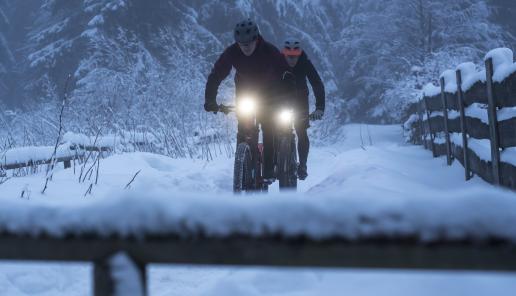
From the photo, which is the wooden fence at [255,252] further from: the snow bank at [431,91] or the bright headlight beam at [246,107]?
the snow bank at [431,91]

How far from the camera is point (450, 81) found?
24.2 feet

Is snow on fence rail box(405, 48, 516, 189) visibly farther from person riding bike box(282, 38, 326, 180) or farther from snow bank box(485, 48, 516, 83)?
person riding bike box(282, 38, 326, 180)

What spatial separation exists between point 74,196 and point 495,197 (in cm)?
466

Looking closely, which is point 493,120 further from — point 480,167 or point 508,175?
point 480,167

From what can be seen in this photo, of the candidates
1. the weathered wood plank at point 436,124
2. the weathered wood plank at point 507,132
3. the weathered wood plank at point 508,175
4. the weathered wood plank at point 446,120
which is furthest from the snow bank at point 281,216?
the weathered wood plank at point 436,124

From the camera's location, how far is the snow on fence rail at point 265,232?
888 mm

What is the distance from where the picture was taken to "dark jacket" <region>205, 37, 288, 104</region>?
16.5 feet

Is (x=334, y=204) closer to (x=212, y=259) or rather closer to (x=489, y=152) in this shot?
(x=212, y=259)

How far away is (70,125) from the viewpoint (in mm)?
11547

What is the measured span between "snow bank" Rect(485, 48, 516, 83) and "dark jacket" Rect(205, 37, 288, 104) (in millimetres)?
1889

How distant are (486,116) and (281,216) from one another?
4760 mm

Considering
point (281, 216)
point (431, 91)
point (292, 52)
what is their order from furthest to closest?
point (431, 91)
point (292, 52)
point (281, 216)

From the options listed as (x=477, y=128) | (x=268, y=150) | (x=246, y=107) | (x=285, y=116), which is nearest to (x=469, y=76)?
(x=477, y=128)

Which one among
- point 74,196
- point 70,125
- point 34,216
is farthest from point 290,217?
point 70,125
